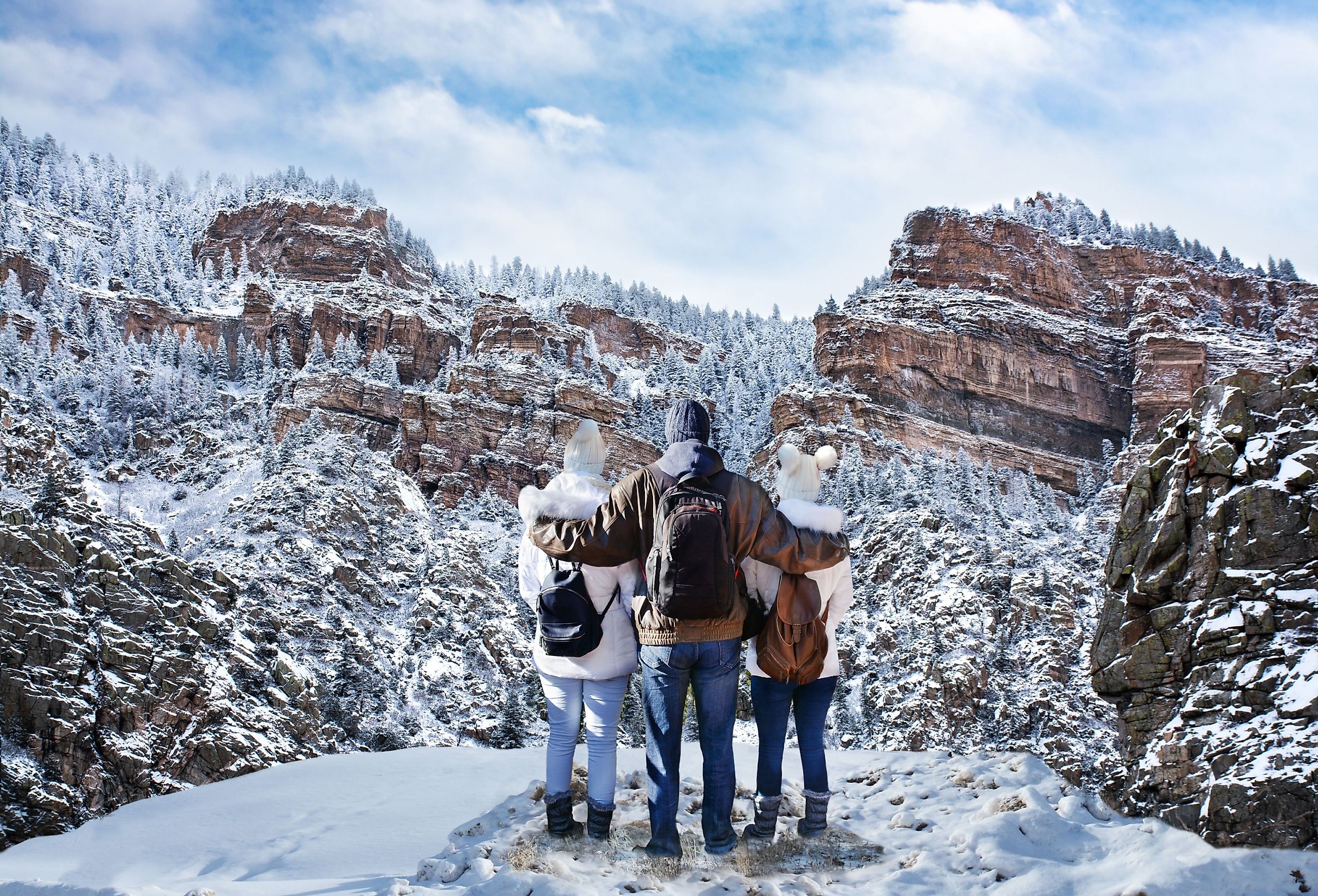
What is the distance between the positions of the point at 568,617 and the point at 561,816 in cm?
143

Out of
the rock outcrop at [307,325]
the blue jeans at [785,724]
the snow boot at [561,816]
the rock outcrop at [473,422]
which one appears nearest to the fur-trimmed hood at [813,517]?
the blue jeans at [785,724]

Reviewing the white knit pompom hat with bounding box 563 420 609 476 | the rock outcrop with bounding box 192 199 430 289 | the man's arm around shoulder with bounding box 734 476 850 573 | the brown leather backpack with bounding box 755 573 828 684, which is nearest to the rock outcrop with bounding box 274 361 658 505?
the rock outcrop with bounding box 192 199 430 289

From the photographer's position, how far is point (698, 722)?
5148 millimetres

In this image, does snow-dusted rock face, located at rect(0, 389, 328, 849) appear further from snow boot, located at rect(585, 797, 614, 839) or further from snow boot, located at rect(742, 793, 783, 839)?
snow boot, located at rect(742, 793, 783, 839)

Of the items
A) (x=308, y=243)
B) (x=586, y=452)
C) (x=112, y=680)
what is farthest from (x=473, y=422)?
(x=586, y=452)

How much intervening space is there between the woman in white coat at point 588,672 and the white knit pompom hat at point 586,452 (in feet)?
0.21

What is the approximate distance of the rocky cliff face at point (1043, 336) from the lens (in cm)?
8525

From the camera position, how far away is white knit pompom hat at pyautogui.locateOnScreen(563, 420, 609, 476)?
5.82 meters

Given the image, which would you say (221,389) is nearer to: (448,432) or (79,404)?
(79,404)

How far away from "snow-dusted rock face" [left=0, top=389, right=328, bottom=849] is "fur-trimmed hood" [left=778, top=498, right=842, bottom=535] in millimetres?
12163

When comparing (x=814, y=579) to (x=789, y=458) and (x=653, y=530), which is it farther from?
(x=653, y=530)

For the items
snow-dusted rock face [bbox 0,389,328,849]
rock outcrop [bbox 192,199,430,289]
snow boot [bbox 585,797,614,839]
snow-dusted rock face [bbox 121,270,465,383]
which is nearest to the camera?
snow boot [bbox 585,797,614,839]

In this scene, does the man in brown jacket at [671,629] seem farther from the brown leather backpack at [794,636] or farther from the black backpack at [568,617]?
the brown leather backpack at [794,636]

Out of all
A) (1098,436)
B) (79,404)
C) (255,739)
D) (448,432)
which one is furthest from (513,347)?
(255,739)
